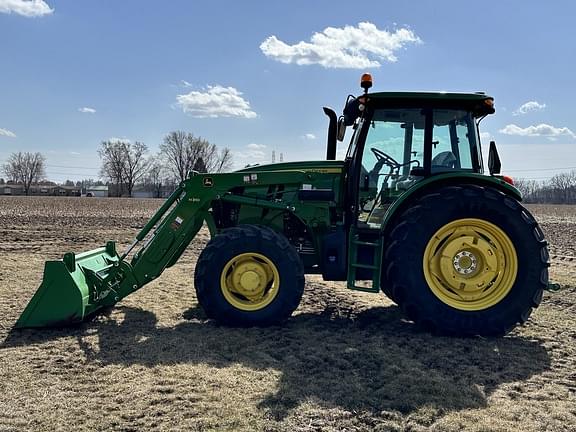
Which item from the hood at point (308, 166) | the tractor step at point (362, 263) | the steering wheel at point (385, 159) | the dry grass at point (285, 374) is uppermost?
the steering wheel at point (385, 159)

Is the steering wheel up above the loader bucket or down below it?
above

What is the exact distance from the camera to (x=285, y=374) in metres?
3.98

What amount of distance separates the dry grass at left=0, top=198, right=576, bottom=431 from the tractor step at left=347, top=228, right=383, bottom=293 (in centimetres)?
50

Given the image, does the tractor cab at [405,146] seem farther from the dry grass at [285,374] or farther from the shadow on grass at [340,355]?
the dry grass at [285,374]

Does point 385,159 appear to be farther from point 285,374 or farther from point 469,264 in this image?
point 285,374

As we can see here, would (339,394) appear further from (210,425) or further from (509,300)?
(509,300)

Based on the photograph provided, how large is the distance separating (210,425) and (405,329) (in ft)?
9.19

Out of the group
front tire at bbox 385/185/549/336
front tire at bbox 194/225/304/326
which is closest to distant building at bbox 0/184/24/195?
front tire at bbox 194/225/304/326

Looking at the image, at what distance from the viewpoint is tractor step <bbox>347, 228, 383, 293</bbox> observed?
5141 mm

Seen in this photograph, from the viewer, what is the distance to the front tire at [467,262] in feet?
16.1

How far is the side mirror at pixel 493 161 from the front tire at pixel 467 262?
27.4 inches

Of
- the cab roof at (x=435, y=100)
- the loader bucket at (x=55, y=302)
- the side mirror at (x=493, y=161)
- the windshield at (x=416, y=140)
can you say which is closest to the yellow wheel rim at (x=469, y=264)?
the windshield at (x=416, y=140)

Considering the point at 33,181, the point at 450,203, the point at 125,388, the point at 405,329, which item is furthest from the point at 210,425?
the point at 33,181

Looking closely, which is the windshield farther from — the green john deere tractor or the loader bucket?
the loader bucket
